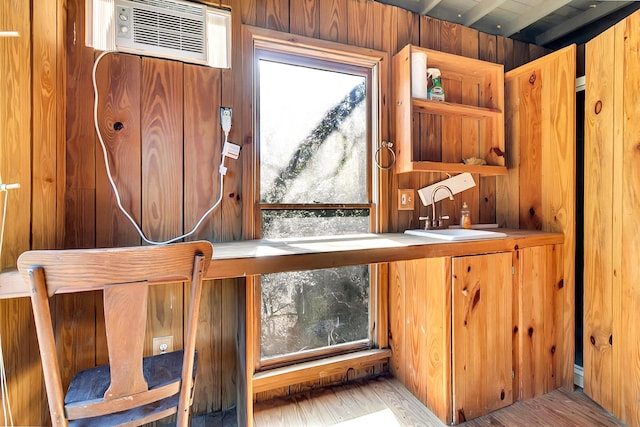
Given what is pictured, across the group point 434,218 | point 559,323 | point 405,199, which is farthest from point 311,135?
point 559,323

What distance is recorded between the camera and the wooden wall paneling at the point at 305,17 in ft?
5.23

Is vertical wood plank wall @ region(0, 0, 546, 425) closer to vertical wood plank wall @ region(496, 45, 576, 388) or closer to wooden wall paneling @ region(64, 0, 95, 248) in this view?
wooden wall paneling @ region(64, 0, 95, 248)

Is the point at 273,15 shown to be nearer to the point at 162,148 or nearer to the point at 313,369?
the point at 162,148

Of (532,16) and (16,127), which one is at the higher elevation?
(532,16)

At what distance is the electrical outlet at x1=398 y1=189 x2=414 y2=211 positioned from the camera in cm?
183

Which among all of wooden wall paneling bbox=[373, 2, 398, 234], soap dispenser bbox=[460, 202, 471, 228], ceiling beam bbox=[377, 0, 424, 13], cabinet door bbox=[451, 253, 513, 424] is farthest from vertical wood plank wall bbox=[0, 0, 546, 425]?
soap dispenser bbox=[460, 202, 471, 228]

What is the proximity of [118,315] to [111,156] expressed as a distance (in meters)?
0.87

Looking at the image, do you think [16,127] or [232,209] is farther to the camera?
[232,209]

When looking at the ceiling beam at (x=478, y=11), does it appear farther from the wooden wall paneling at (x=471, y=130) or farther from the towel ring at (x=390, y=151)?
the towel ring at (x=390, y=151)

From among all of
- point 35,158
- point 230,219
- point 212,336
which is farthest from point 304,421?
point 35,158

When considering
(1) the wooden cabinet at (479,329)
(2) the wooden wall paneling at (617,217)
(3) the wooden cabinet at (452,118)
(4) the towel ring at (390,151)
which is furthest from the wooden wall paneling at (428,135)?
(2) the wooden wall paneling at (617,217)

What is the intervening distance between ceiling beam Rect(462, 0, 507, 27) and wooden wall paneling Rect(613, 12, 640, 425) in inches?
26.0

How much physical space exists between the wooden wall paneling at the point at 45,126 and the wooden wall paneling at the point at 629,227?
253 cm

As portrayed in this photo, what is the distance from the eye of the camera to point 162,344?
137 cm
